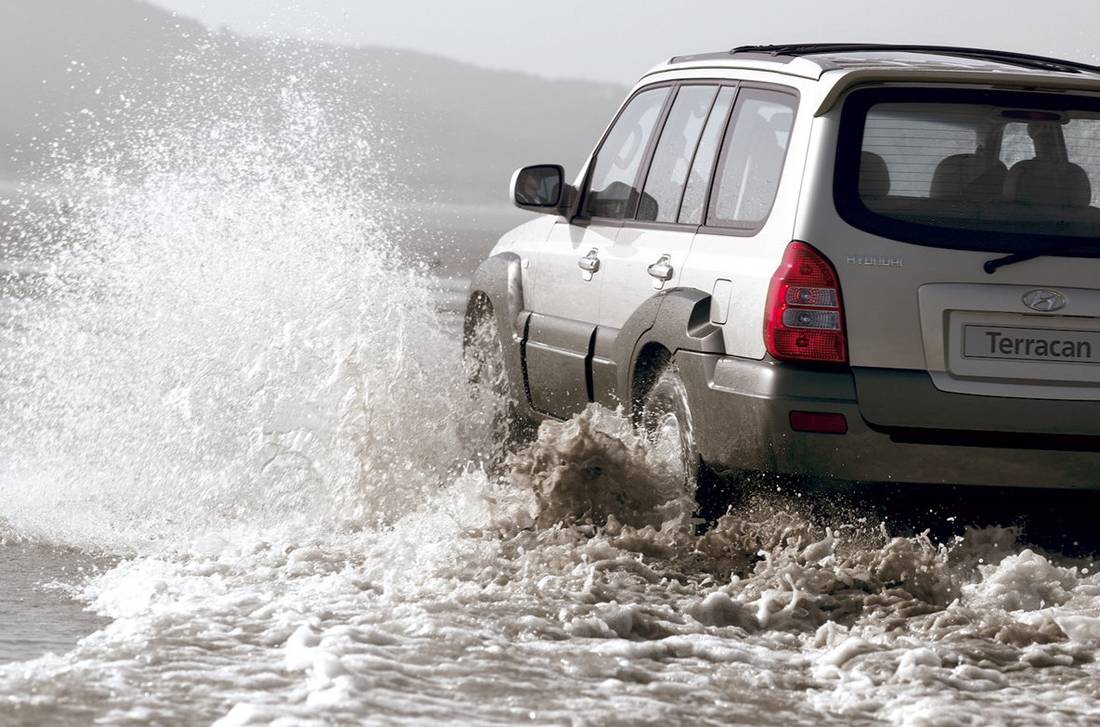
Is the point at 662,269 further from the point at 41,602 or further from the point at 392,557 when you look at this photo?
the point at 41,602

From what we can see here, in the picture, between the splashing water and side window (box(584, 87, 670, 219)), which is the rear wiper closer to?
side window (box(584, 87, 670, 219))

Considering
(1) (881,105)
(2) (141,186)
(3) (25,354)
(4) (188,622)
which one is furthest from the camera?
(3) (25,354)

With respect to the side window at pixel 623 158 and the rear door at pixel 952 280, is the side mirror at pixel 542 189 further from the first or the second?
the rear door at pixel 952 280

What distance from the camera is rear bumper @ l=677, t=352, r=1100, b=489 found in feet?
20.0

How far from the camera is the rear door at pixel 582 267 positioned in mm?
7656

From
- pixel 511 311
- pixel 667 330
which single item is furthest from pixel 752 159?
pixel 511 311

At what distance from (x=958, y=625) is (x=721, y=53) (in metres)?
2.75

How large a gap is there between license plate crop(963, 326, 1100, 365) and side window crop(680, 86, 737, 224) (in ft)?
3.99

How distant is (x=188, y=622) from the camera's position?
5758 mm

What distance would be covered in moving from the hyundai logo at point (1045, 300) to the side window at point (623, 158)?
199cm

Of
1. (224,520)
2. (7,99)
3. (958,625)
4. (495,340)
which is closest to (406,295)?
(495,340)

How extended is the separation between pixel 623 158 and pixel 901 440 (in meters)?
2.26

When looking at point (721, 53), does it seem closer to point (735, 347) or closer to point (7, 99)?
point (735, 347)

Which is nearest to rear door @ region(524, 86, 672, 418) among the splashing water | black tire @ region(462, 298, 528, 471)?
black tire @ region(462, 298, 528, 471)
